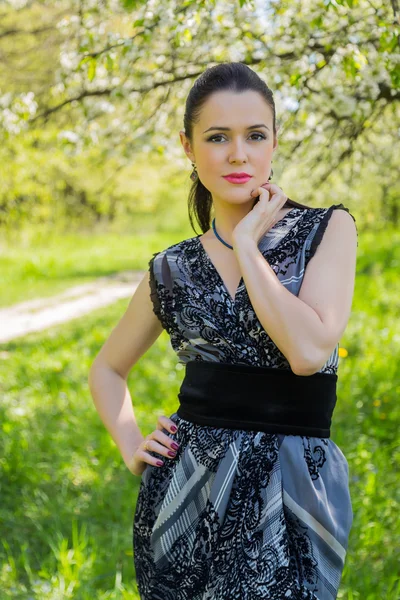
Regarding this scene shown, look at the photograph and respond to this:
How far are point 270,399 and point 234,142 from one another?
0.68 m

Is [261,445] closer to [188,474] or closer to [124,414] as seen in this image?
[188,474]

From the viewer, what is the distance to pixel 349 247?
75.7 inches

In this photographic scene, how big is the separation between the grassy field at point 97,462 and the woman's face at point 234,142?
76.8 inches

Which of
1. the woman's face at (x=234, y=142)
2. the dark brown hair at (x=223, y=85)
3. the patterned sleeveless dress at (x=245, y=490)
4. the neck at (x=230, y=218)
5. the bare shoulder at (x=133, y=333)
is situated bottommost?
the patterned sleeveless dress at (x=245, y=490)

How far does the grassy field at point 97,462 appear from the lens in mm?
3562

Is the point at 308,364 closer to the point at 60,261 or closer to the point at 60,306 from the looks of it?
the point at 60,306

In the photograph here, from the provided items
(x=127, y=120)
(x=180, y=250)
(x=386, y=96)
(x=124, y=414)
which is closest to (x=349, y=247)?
(x=180, y=250)

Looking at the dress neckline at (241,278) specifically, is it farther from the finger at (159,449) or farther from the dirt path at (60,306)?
the dirt path at (60,306)

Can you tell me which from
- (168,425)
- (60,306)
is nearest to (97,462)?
(168,425)

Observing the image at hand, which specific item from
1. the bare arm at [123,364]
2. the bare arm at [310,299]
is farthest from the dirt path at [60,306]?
the bare arm at [310,299]

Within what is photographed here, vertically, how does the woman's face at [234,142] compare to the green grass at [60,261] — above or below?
below

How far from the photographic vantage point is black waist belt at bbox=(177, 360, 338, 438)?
1.89 m

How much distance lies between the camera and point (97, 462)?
4973 millimetres

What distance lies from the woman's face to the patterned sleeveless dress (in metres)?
0.15
